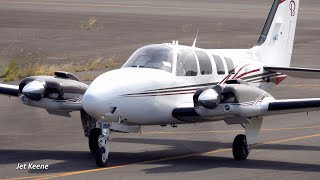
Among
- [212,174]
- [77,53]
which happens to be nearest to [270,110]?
[212,174]

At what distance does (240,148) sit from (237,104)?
1.43 meters

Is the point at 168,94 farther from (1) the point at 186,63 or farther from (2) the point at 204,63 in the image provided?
(2) the point at 204,63

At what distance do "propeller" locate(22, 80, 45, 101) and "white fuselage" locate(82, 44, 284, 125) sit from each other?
7.52 ft

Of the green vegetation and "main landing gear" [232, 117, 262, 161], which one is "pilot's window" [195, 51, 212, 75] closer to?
"main landing gear" [232, 117, 262, 161]

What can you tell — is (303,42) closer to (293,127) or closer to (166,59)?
(293,127)

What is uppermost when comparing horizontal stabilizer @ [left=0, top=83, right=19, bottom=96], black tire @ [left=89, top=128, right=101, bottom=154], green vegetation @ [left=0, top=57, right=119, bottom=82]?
horizontal stabilizer @ [left=0, top=83, right=19, bottom=96]

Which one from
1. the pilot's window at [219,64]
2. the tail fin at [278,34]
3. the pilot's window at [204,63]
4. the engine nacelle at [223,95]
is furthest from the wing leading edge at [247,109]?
the tail fin at [278,34]

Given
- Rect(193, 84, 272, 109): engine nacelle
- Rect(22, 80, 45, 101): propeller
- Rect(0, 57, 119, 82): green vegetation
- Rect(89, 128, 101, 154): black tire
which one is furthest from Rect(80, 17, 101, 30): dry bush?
Rect(193, 84, 272, 109): engine nacelle

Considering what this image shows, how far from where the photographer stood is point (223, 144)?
83.5ft

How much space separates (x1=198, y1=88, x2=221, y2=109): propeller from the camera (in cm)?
2109

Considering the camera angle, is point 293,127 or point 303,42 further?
point 303,42

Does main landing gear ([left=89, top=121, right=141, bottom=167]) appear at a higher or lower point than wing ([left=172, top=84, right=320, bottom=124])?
lower

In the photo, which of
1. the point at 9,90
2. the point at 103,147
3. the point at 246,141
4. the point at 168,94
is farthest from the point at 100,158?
the point at 9,90

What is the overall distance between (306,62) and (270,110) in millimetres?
24351
